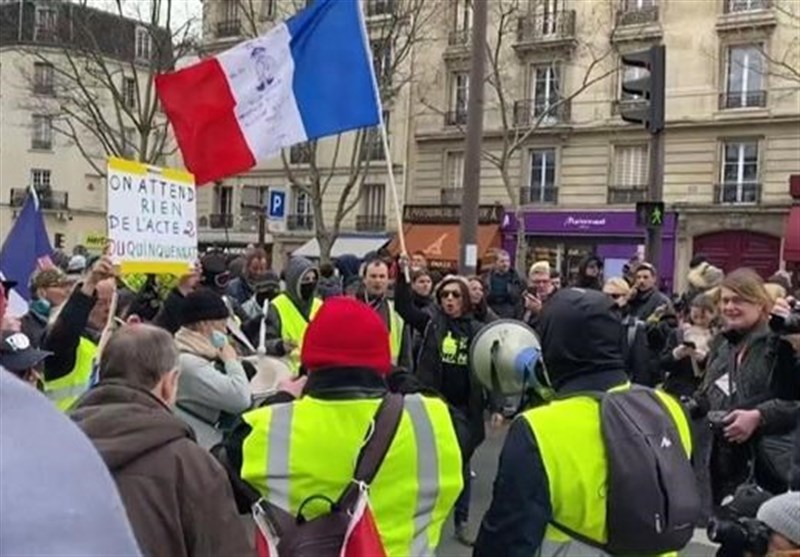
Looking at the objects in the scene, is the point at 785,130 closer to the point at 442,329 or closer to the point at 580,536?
the point at 442,329

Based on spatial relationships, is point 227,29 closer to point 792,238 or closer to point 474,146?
point 792,238

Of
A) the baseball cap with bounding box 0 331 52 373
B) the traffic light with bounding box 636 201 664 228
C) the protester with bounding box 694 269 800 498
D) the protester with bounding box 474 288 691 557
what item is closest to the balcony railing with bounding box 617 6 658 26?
the traffic light with bounding box 636 201 664 228

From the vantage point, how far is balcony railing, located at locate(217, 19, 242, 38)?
121 feet

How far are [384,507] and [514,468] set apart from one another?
1.45ft

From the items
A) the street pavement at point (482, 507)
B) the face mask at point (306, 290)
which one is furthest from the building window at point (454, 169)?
the face mask at point (306, 290)

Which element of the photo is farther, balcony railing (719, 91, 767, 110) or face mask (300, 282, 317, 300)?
balcony railing (719, 91, 767, 110)

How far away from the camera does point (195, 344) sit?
4461 millimetres

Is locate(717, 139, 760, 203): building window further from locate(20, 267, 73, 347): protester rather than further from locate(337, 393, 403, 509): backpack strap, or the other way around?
locate(337, 393, 403, 509): backpack strap

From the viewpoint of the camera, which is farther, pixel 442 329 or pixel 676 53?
pixel 676 53

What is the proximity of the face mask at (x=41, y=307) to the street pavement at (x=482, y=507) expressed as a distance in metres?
2.68

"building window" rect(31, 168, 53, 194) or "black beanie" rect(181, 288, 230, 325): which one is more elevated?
"building window" rect(31, 168, 53, 194)

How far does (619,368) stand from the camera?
9.84 feet

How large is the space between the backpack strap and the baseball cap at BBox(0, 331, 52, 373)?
158 cm

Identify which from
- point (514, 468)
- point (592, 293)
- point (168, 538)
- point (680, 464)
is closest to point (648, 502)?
point (680, 464)
